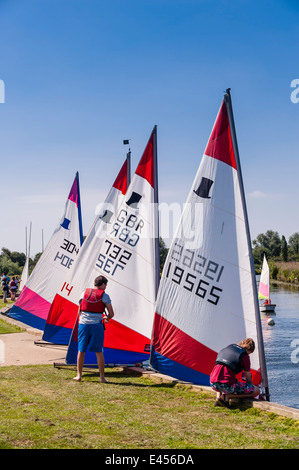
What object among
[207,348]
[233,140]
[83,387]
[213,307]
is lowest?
[83,387]

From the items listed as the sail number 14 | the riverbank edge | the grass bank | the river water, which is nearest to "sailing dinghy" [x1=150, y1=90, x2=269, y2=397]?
the sail number 14

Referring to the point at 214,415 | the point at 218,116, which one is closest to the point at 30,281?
the point at 218,116

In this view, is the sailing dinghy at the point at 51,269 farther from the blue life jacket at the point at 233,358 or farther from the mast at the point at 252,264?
the blue life jacket at the point at 233,358

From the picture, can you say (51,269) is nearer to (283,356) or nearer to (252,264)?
(252,264)

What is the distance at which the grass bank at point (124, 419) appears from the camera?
4211 mm

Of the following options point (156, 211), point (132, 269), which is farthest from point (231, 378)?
point (156, 211)

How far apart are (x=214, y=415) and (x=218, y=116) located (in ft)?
13.2

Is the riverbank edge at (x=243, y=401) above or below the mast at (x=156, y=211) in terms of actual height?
below

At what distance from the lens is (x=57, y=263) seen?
39.0 feet

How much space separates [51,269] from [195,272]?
598 centimetres

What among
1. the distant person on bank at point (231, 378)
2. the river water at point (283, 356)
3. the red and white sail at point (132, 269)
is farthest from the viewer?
the river water at point (283, 356)

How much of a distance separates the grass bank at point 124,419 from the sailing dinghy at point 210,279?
56 cm

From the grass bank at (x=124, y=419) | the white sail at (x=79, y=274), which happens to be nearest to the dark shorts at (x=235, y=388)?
the grass bank at (x=124, y=419)
